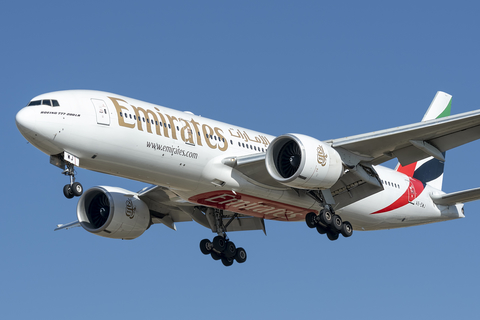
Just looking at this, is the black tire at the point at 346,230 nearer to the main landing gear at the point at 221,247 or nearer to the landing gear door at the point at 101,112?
the main landing gear at the point at 221,247

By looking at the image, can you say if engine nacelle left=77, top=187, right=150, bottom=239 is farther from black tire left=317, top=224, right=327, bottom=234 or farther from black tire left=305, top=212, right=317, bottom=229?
black tire left=317, top=224, right=327, bottom=234

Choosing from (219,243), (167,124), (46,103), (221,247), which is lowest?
(221,247)

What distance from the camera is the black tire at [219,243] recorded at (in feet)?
106

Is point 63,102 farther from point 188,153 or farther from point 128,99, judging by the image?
point 188,153

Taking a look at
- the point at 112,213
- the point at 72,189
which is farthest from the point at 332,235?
the point at 72,189

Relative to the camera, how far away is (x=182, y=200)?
1185 inches

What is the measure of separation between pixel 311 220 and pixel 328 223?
80 cm

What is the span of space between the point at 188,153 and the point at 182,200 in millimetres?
4341

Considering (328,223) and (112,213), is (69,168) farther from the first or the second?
(328,223)

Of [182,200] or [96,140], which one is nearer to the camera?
[96,140]

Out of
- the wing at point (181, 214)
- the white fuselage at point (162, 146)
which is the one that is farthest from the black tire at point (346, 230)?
the wing at point (181, 214)

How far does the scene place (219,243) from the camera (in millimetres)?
32375

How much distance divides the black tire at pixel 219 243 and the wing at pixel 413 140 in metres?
7.83

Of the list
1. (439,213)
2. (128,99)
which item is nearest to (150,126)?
(128,99)
